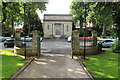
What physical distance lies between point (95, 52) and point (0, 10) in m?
11.4

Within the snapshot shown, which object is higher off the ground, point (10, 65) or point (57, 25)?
point (57, 25)

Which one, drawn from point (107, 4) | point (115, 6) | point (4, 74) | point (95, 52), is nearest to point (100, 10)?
point (107, 4)

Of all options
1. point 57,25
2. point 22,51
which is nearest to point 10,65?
point 22,51

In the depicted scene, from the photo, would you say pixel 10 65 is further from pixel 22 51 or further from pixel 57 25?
pixel 57 25

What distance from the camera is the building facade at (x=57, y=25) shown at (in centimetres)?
4738

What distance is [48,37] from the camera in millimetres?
47281

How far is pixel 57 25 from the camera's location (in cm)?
4831

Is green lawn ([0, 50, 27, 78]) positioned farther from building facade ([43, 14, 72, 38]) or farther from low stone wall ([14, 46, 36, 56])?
building facade ([43, 14, 72, 38])

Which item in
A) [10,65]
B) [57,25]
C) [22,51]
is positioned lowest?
[10,65]

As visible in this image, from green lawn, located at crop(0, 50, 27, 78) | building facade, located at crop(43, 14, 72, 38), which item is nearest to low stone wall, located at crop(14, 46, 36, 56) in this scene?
green lawn, located at crop(0, 50, 27, 78)

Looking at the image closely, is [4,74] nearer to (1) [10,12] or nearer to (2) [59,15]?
(1) [10,12]

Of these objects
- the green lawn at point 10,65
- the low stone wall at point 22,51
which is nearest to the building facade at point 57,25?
the low stone wall at point 22,51

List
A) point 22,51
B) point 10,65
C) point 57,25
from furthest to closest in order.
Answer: point 57,25 < point 22,51 < point 10,65

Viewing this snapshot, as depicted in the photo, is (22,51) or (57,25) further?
(57,25)
